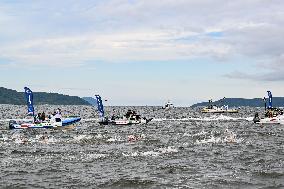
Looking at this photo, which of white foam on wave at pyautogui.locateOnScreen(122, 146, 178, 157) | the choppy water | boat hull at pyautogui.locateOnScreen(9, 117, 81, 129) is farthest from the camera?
boat hull at pyautogui.locateOnScreen(9, 117, 81, 129)

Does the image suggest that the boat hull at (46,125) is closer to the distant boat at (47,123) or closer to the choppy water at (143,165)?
the distant boat at (47,123)

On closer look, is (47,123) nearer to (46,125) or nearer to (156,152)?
(46,125)

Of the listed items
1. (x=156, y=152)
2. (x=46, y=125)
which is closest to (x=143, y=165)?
(x=156, y=152)

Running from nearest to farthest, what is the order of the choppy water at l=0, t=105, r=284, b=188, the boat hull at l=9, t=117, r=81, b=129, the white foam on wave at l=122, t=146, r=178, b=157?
the choppy water at l=0, t=105, r=284, b=188
the white foam on wave at l=122, t=146, r=178, b=157
the boat hull at l=9, t=117, r=81, b=129

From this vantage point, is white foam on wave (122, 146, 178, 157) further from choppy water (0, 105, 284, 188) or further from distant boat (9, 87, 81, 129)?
distant boat (9, 87, 81, 129)

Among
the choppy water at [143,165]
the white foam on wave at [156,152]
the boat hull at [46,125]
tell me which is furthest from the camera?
the boat hull at [46,125]

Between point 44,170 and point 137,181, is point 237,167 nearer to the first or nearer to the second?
point 137,181

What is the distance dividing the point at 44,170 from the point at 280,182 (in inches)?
470

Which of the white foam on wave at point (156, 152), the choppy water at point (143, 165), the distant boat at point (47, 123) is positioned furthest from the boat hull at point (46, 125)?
the white foam on wave at point (156, 152)

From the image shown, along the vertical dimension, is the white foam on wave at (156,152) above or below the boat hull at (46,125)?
below

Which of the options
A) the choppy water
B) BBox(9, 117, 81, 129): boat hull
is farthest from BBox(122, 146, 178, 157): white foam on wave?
BBox(9, 117, 81, 129): boat hull

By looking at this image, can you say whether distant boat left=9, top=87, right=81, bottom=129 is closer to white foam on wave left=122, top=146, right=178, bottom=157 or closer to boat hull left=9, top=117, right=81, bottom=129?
boat hull left=9, top=117, right=81, bottom=129

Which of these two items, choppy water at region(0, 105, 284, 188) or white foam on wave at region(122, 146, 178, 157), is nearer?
choppy water at region(0, 105, 284, 188)

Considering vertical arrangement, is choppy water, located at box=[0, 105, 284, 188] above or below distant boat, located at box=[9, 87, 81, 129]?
below
